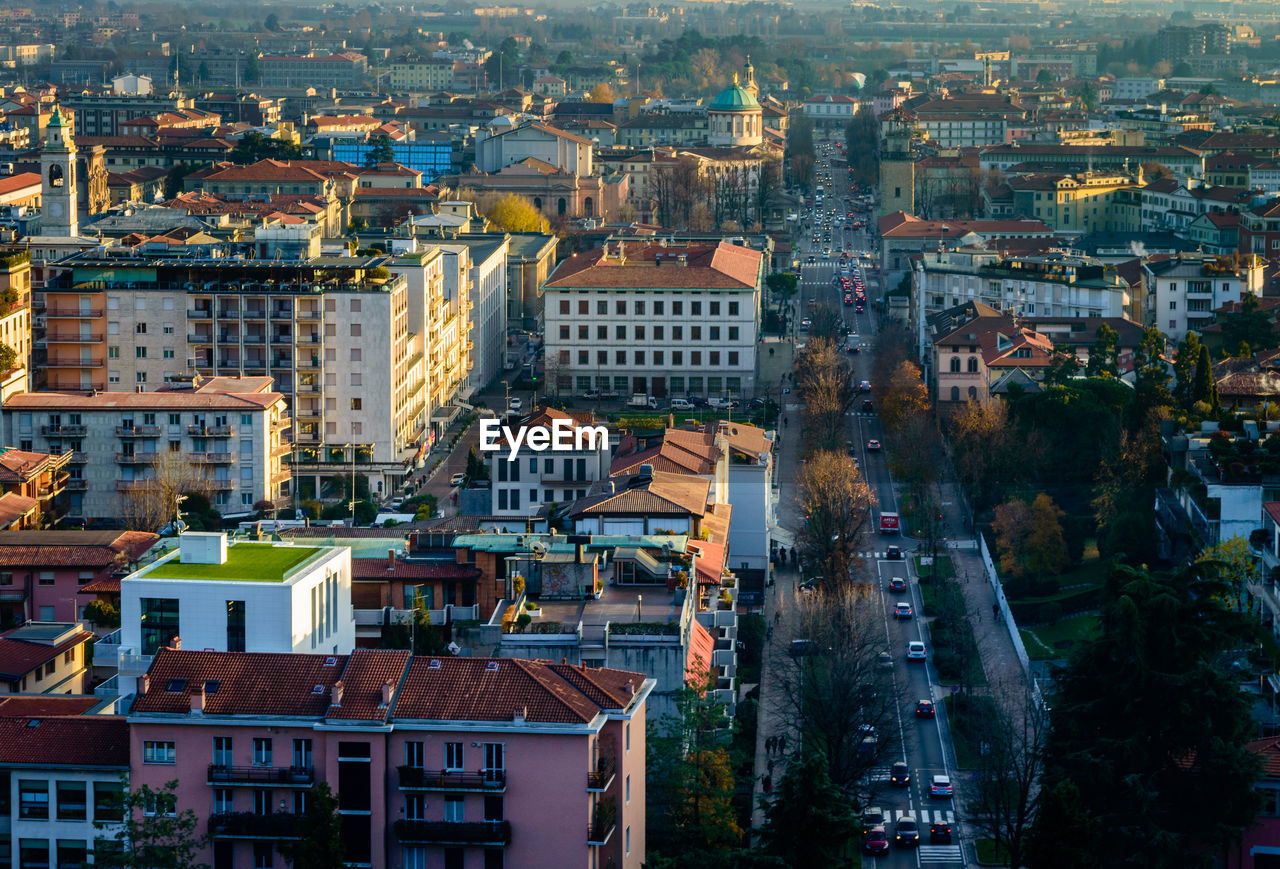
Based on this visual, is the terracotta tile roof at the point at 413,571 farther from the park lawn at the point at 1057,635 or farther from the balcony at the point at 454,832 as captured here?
the park lawn at the point at 1057,635

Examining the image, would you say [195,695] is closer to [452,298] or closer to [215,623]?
[215,623]

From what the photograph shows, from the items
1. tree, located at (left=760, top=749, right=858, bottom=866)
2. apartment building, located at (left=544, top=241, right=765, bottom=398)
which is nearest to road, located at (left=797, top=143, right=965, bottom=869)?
apartment building, located at (left=544, top=241, right=765, bottom=398)

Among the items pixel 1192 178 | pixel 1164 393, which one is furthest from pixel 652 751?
pixel 1192 178

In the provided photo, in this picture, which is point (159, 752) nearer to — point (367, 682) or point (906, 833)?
point (367, 682)

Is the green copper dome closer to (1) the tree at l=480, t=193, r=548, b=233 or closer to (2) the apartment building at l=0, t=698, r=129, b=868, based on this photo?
(1) the tree at l=480, t=193, r=548, b=233

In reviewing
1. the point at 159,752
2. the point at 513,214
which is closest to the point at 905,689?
the point at 159,752

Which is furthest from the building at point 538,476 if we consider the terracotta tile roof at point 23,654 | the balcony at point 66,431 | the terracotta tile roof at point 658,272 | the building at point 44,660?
the terracotta tile roof at point 658,272
